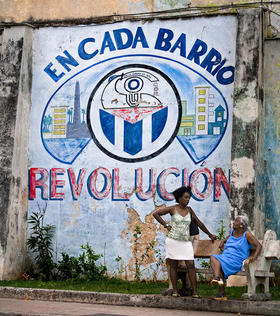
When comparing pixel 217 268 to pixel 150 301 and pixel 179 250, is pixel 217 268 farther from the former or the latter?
pixel 150 301

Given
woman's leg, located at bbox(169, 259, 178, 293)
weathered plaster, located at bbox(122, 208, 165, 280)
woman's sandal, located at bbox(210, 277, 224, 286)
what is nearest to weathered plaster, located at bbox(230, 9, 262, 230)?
weathered plaster, located at bbox(122, 208, 165, 280)

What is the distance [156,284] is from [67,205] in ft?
7.53

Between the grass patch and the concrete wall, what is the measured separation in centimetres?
58

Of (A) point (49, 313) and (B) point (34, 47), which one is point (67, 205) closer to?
(B) point (34, 47)

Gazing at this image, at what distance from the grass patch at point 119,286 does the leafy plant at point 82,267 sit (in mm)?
261

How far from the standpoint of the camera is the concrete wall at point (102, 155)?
12.3 m

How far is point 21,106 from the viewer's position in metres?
13.9

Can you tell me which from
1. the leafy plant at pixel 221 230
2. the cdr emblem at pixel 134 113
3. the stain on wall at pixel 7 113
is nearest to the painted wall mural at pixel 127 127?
the cdr emblem at pixel 134 113

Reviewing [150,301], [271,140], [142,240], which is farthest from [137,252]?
[271,140]

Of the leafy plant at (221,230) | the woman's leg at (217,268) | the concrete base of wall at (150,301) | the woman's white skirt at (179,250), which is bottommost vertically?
the concrete base of wall at (150,301)

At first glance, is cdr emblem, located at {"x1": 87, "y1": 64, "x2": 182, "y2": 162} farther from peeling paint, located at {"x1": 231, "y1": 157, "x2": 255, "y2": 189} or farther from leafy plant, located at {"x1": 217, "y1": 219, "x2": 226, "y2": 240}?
leafy plant, located at {"x1": 217, "y1": 219, "x2": 226, "y2": 240}

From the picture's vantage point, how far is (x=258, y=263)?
10297 mm

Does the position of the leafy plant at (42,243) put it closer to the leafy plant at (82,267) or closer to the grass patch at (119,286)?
the leafy plant at (82,267)

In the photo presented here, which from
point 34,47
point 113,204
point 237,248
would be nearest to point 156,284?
point 113,204
